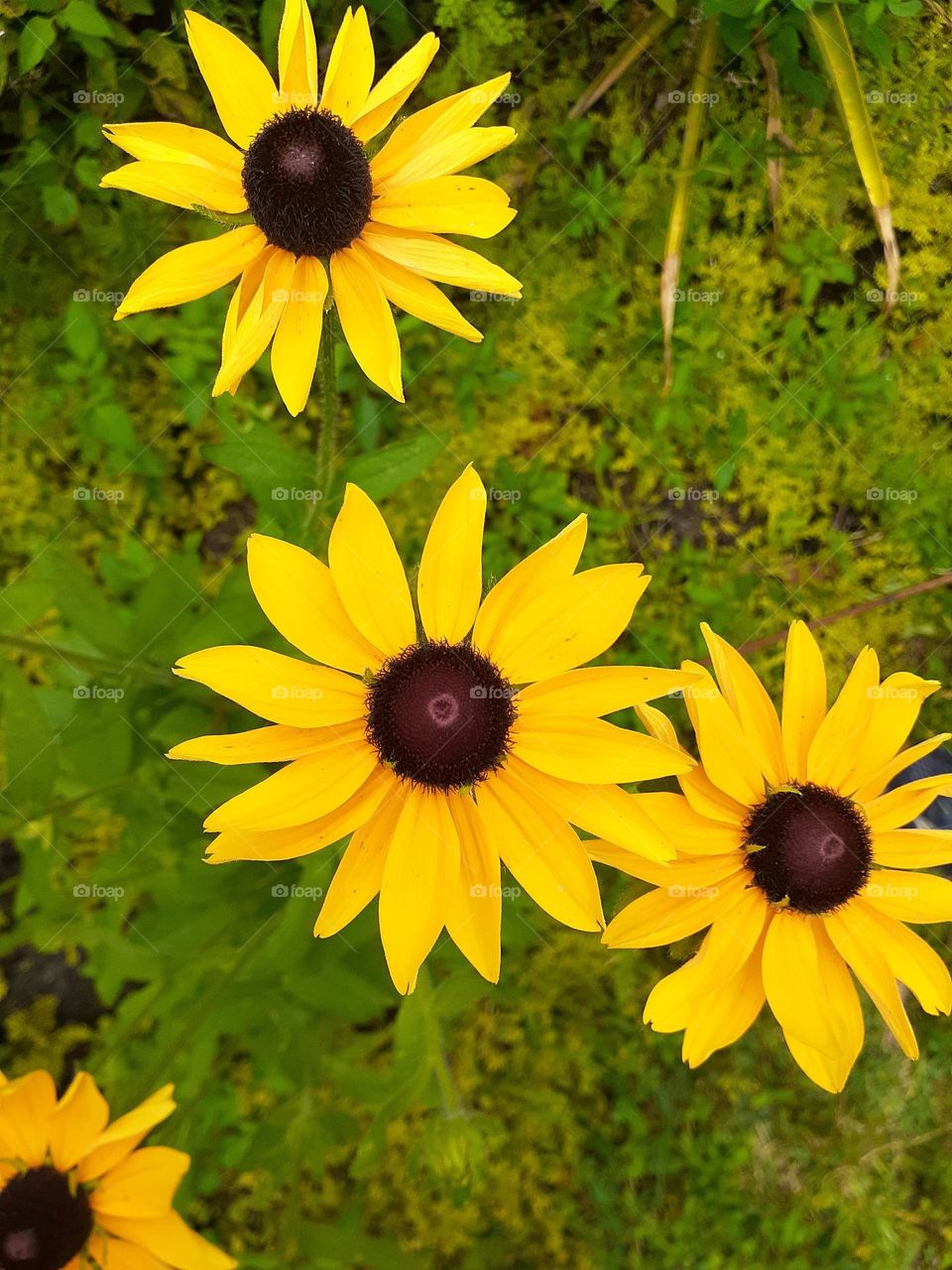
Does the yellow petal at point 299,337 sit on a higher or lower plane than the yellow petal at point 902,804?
higher

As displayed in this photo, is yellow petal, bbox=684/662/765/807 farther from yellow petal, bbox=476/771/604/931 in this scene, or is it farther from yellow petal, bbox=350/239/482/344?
yellow petal, bbox=350/239/482/344

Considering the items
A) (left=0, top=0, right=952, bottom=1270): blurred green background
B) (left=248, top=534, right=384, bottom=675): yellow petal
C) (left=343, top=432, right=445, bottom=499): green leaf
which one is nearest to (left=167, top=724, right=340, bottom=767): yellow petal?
(left=248, top=534, right=384, bottom=675): yellow petal

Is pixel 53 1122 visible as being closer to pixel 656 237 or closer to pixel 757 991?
pixel 757 991

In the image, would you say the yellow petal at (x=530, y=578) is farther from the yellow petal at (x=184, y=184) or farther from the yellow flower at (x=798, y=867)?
the yellow petal at (x=184, y=184)

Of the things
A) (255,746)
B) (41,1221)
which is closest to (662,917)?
(255,746)

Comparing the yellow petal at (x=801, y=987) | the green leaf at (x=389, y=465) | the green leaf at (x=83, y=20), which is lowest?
the yellow petal at (x=801, y=987)

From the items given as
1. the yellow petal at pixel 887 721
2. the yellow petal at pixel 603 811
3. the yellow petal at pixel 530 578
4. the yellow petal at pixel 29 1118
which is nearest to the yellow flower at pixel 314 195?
the yellow petal at pixel 530 578

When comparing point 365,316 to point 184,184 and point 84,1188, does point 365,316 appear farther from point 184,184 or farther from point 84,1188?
point 84,1188
